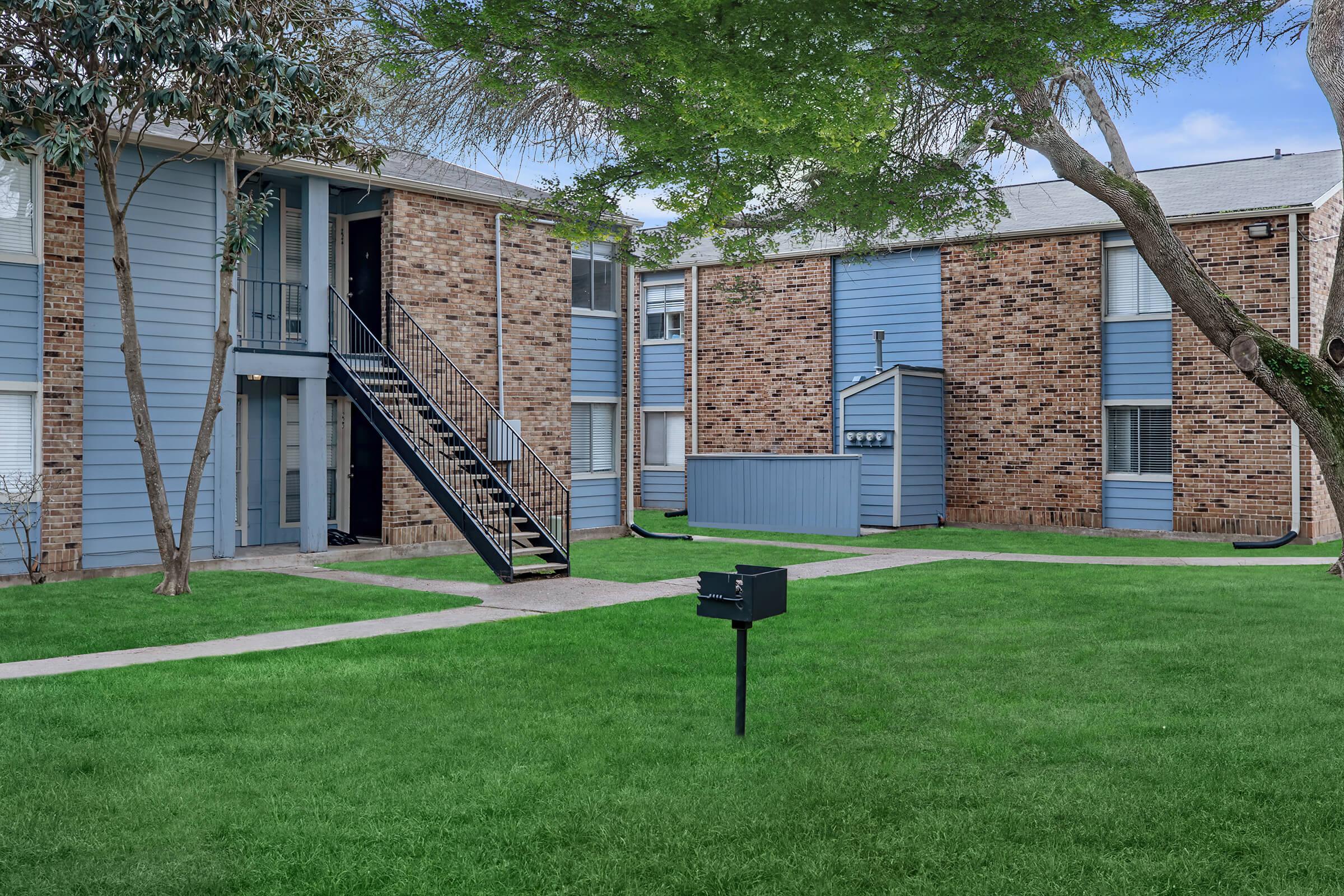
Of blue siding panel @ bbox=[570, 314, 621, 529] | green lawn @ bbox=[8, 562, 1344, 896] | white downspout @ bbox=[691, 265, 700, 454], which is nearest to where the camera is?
green lawn @ bbox=[8, 562, 1344, 896]

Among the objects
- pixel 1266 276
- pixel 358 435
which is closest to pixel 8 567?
pixel 358 435

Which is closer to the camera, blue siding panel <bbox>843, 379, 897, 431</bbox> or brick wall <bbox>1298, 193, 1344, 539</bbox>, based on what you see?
brick wall <bbox>1298, 193, 1344, 539</bbox>

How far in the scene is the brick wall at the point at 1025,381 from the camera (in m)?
21.3

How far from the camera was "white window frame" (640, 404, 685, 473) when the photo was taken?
1055 inches

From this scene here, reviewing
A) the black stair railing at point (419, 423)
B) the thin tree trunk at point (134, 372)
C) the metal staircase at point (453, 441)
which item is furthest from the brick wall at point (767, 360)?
the thin tree trunk at point (134, 372)

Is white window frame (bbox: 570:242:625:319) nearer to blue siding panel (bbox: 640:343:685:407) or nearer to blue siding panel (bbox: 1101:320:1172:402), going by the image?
blue siding panel (bbox: 640:343:685:407)

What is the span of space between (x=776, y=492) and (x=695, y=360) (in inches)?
210

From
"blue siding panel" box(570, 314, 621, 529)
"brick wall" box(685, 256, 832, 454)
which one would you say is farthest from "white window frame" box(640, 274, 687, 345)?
"blue siding panel" box(570, 314, 621, 529)

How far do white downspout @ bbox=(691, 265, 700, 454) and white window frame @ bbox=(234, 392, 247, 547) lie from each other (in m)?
11.4

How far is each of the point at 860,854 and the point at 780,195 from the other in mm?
15586

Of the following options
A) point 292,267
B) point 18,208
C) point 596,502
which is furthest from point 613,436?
point 18,208

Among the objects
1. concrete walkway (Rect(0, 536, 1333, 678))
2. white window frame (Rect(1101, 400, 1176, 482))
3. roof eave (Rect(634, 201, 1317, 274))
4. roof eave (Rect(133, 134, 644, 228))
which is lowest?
concrete walkway (Rect(0, 536, 1333, 678))

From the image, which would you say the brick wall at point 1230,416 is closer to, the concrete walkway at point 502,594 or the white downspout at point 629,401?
the concrete walkway at point 502,594

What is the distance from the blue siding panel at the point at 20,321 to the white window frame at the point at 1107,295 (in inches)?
667
